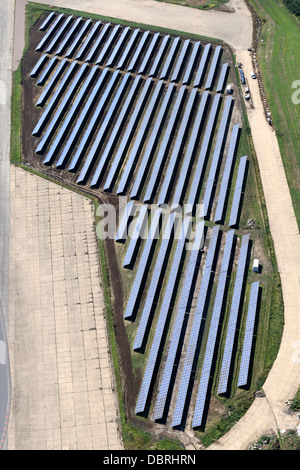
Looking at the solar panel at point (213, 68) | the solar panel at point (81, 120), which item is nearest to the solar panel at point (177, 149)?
the solar panel at point (213, 68)

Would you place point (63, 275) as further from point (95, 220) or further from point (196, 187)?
point (196, 187)

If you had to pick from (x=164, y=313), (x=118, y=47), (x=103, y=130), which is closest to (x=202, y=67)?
(x=118, y=47)

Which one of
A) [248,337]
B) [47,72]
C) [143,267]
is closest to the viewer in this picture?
[248,337]

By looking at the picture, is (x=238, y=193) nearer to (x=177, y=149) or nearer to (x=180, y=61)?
(x=177, y=149)

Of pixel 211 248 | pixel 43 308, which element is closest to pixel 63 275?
pixel 43 308

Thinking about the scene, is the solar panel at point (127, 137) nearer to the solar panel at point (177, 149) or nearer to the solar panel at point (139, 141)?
the solar panel at point (139, 141)

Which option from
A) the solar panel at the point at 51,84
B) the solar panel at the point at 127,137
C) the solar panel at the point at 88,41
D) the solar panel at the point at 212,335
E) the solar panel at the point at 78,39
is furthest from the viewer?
the solar panel at the point at 78,39
